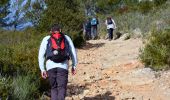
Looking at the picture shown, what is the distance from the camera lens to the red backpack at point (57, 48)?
8.57m

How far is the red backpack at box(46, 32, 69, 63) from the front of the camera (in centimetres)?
857

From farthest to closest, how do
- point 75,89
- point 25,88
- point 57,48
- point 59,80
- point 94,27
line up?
1. point 94,27
2. point 75,89
3. point 25,88
4. point 59,80
5. point 57,48

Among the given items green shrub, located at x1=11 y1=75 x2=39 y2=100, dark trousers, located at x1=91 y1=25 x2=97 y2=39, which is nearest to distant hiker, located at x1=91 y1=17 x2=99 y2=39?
dark trousers, located at x1=91 y1=25 x2=97 y2=39

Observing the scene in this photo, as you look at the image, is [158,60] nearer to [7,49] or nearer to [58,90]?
[7,49]

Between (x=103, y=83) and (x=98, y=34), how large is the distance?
20049mm

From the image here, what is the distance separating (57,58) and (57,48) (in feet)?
0.57

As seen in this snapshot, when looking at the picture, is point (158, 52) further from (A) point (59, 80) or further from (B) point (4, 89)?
(B) point (4, 89)

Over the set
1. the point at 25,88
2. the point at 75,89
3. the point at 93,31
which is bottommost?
the point at 75,89

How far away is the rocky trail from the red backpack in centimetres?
224

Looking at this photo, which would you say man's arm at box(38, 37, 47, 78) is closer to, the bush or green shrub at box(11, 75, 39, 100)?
green shrub at box(11, 75, 39, 100)

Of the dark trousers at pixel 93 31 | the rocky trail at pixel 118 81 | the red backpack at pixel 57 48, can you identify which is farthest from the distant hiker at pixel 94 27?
the red backpack at pixel 57 48

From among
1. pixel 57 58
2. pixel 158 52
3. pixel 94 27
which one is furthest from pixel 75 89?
pixel 94 27

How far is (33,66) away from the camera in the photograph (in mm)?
10781

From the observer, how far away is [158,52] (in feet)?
44.7
